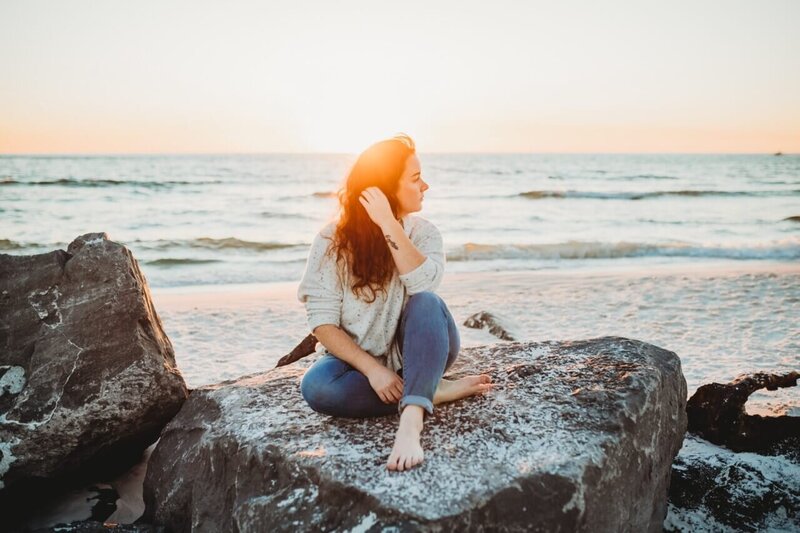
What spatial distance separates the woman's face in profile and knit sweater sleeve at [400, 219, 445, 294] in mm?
153

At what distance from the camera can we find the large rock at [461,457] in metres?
2.33

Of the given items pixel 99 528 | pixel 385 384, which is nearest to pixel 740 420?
pixel 385 384

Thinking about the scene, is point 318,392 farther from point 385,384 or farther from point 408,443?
point 408,443

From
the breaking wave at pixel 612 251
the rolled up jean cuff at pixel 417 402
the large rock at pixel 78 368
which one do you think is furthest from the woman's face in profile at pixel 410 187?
the breaking wave at pixel 612 251

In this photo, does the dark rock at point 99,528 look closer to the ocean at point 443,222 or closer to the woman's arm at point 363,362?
the woman's arm at point 363,362

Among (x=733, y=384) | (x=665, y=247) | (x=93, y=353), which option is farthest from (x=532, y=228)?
(x=93, y=353)

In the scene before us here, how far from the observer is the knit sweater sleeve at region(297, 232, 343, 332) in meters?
3.21

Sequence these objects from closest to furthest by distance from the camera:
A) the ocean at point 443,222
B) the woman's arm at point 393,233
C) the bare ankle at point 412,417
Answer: the bare ankle at point 412,417
the woman's arm at point 393,233
the ocean at point 443,222

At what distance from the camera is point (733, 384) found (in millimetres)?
3930

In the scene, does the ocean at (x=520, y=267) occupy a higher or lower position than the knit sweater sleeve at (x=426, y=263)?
lower

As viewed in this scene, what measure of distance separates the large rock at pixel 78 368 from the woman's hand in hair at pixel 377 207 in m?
1.67

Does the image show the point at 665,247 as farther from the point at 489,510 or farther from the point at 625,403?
the point at 489,510

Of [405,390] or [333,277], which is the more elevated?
[333,277]

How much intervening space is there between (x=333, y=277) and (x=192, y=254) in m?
12.3
